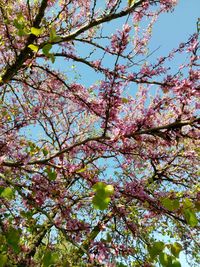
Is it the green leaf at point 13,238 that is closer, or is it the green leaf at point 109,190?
the green leaf at point 109,190

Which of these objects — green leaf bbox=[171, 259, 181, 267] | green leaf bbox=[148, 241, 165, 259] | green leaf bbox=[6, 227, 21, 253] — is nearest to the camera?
green leaf bbox=[171, 259, 181, 267]

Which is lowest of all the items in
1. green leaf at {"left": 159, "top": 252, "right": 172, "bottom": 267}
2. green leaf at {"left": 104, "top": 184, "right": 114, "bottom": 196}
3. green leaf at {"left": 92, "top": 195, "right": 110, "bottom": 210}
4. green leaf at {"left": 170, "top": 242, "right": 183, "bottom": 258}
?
green leaf at {"left": 159, "top": 252, "right": 172, "bottom": 267}

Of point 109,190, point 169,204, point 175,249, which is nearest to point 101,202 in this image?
point 109,190

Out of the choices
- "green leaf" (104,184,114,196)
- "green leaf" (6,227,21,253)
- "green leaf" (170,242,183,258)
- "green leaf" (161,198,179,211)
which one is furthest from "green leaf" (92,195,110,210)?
"green leaf" (6,227,21,253)

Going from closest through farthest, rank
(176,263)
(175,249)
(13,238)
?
1. (176,263)
2. (175,249)
3. (13,238)

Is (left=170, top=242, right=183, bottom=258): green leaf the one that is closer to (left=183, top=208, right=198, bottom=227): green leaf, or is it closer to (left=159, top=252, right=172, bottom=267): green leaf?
(left=159, top=252, right=172, bottom=267): green leaf

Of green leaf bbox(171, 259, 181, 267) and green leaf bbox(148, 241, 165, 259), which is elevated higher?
green leaf bbox(148, 241, 165, 259)

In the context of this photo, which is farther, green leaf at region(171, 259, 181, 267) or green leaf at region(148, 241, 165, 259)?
green leaf at region(148, 241, 165, 259)

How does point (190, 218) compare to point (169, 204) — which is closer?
point (190, 218)

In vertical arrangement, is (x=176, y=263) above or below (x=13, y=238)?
above

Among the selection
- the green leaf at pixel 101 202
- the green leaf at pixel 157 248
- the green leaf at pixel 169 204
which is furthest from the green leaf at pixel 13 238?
the green leaf at pixel 169 204

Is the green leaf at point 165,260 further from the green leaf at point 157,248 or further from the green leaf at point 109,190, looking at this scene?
the green leaf at point 109,190

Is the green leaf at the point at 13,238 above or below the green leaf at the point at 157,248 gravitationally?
below

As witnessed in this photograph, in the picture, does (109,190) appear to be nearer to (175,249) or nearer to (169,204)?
(169,204)
